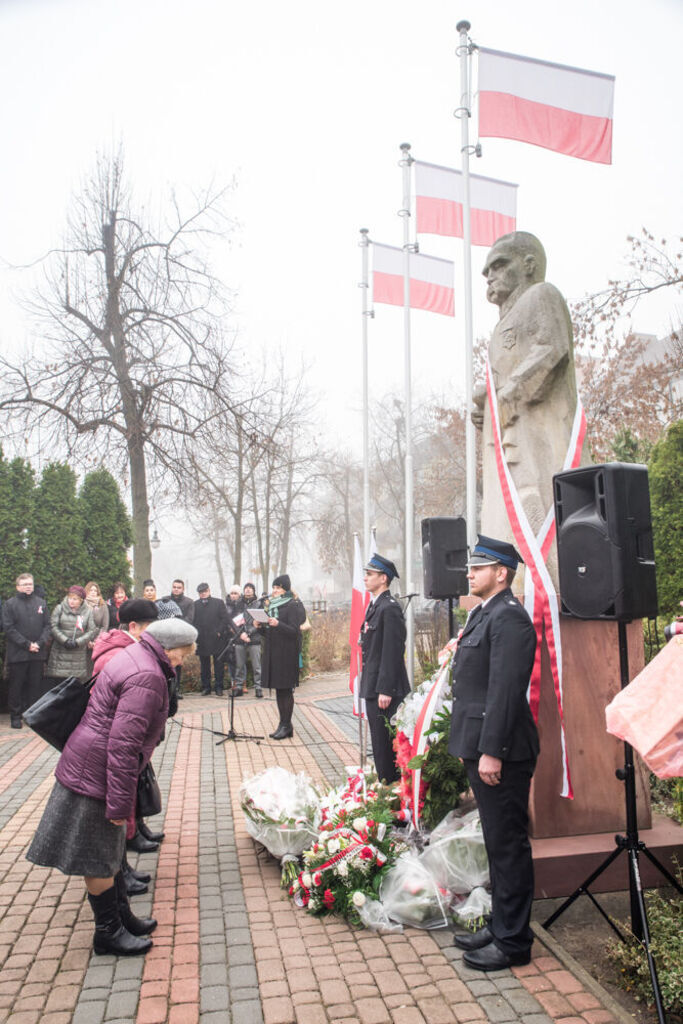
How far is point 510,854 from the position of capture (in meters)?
3.79

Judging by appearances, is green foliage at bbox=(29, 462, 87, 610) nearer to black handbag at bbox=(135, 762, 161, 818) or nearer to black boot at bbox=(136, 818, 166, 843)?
black boot at bbox=(136, 818, 166, 843)

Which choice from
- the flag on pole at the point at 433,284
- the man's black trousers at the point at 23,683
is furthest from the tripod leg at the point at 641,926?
the flag on pole at the point at 433,284

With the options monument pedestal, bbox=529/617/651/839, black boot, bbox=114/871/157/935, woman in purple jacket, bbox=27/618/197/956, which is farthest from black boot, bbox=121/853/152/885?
monument pedestal, bbox=529/617/651/839

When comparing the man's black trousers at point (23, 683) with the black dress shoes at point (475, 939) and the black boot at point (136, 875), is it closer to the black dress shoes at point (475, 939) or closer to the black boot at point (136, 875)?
the black boot at point (136, 875)

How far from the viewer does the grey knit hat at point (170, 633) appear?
4141mm

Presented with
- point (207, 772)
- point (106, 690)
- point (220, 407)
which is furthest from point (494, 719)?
point (220, 407)

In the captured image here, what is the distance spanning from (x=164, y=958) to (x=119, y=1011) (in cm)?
54

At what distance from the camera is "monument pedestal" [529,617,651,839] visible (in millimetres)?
4824

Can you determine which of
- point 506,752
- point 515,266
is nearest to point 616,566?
point 506,752

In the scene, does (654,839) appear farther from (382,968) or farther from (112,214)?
(112,214)

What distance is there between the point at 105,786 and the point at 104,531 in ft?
35.3

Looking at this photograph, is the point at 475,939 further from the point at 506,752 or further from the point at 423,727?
the point at 423,727

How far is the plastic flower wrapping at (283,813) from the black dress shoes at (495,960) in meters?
1.37

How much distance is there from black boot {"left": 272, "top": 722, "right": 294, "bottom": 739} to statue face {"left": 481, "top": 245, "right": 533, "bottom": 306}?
19.6ft
